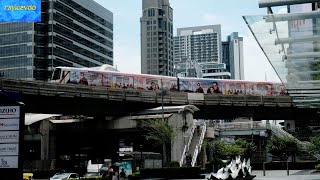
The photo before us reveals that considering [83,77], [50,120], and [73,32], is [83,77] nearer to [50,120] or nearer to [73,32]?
[50,120]

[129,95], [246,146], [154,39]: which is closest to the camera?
[129,95]

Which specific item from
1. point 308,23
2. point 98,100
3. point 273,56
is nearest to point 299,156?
point 98,100

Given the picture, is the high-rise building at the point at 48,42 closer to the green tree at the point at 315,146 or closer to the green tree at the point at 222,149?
the green tree at the point at 222,149

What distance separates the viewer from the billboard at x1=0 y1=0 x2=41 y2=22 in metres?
33.8

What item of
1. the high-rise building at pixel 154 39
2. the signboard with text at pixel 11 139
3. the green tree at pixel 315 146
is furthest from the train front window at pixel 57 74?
the high-rise building at pixel 154 39

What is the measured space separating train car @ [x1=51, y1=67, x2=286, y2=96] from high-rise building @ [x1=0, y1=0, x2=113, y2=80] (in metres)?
65.4

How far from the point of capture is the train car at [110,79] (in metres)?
63.2

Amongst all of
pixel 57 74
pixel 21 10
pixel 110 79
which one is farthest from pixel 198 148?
pixel 21 10

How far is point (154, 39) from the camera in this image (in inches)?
7574

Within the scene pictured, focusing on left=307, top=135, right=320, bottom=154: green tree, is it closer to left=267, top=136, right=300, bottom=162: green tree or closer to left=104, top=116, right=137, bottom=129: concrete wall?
left=267, top=136, right=300, bottom=162: green tree

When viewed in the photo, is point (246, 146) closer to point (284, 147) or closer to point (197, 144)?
point (284, 147)

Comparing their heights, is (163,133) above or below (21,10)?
below

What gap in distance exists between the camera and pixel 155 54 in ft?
629

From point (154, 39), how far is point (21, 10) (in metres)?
158
